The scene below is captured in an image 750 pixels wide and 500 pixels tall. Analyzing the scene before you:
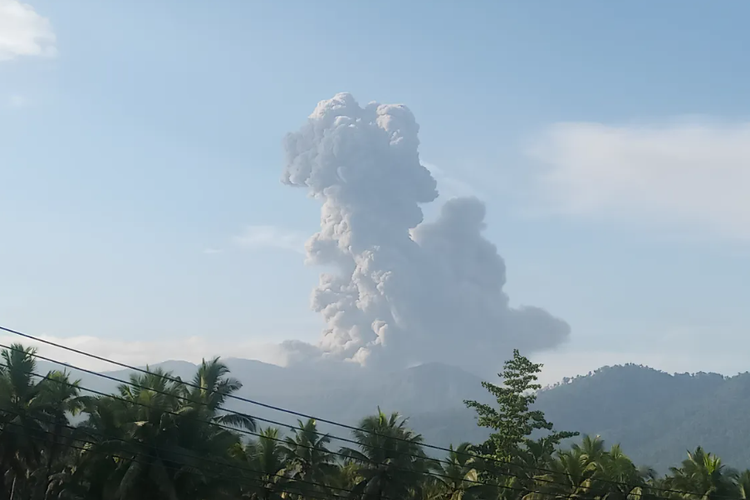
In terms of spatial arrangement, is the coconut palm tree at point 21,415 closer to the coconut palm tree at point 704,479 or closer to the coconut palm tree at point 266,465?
the coconut palm tree at point 266,465

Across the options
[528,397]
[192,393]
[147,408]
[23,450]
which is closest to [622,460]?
[528,397]

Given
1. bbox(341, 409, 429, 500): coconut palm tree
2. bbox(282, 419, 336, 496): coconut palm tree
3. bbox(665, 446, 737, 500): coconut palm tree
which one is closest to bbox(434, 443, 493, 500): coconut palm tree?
bbox(341, 409, 429, 500): coconut palm tree

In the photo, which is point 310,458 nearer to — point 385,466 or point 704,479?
point 385,466

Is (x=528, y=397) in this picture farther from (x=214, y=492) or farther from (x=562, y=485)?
(x=214, y=492)

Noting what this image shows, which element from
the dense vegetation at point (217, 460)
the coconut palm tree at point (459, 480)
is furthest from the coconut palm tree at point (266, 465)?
the coconut palm tree at point (459, 480)

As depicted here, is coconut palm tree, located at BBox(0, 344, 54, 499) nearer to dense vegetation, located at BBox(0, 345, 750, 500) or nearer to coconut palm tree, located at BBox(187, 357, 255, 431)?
dense vegetation, located at BBox(0, 345, 750, 500)

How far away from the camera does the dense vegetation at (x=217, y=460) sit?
4272 centimetres

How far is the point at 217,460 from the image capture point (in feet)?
144

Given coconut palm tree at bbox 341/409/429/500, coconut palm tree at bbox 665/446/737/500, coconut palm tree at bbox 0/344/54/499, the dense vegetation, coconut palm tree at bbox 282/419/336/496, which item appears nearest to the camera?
the dense vegetation

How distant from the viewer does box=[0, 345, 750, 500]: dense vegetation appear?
140 ft

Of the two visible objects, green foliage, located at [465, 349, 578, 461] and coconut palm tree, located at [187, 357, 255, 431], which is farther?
green foliage, located at [465, 349, 578, 461]

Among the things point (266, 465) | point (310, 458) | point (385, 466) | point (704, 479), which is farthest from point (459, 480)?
point (704, 479)

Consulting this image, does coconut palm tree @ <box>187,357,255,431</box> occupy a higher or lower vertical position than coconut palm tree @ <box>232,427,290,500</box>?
higher

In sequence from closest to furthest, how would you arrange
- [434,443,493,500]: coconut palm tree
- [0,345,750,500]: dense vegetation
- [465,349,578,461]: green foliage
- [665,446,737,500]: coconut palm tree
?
[0,345,750,500]: dense vegetation
[665,446,737,500]: coconut palm tree
[434,443,493,500]: coconut palm tree
[465,349,578,461]: green foliage
